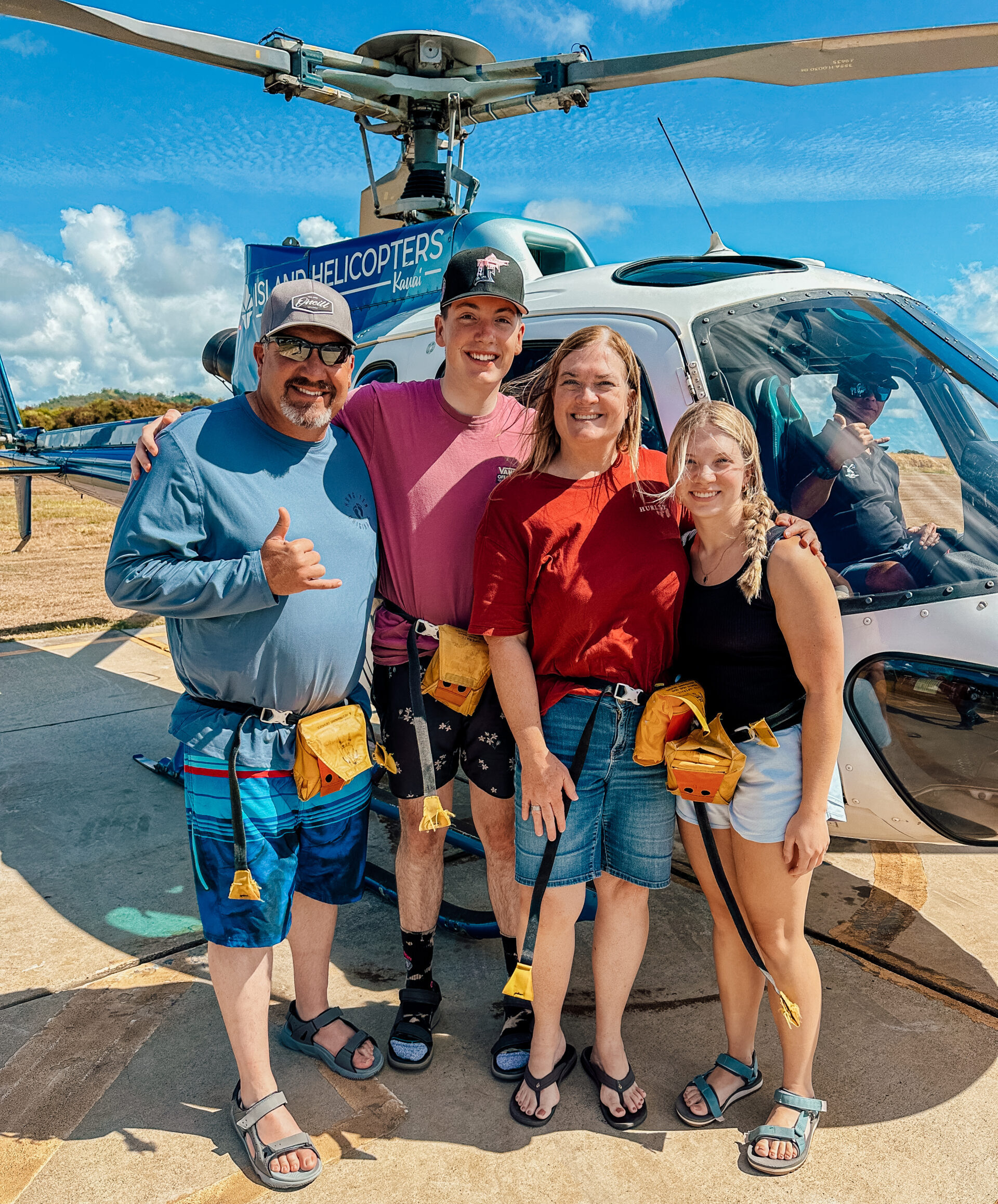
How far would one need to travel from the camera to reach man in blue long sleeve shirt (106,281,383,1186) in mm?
2146

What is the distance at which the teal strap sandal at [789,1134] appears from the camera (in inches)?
87.0

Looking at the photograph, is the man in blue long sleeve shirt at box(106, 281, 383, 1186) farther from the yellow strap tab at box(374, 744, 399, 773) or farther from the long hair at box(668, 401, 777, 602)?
the long hair at box(668, 401, 777, 602)

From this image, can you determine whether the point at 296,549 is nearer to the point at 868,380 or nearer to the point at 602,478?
the point at 602,478

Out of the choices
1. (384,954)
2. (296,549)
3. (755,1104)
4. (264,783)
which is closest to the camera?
(296,549)

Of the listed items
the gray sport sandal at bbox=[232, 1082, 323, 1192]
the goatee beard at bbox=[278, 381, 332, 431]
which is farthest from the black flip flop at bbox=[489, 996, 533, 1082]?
the goatee beard at bbox=[278, 381, 332, 431]

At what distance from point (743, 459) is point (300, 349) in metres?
1.15

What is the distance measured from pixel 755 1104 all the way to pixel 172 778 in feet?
11.5

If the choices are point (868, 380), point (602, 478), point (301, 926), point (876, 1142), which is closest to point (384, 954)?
point (301, 926)

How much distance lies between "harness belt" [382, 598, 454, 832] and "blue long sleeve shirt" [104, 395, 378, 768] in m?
0.20

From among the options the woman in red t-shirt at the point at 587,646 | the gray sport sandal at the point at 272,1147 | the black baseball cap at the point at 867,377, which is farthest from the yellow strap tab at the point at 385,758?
the black baseball cap at the point at 867,377

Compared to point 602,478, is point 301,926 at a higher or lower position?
lower

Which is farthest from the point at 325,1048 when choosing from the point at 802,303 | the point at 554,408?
the point at 802,303

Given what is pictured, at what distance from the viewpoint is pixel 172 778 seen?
4.90 m

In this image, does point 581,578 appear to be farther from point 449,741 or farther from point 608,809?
point 449,741
